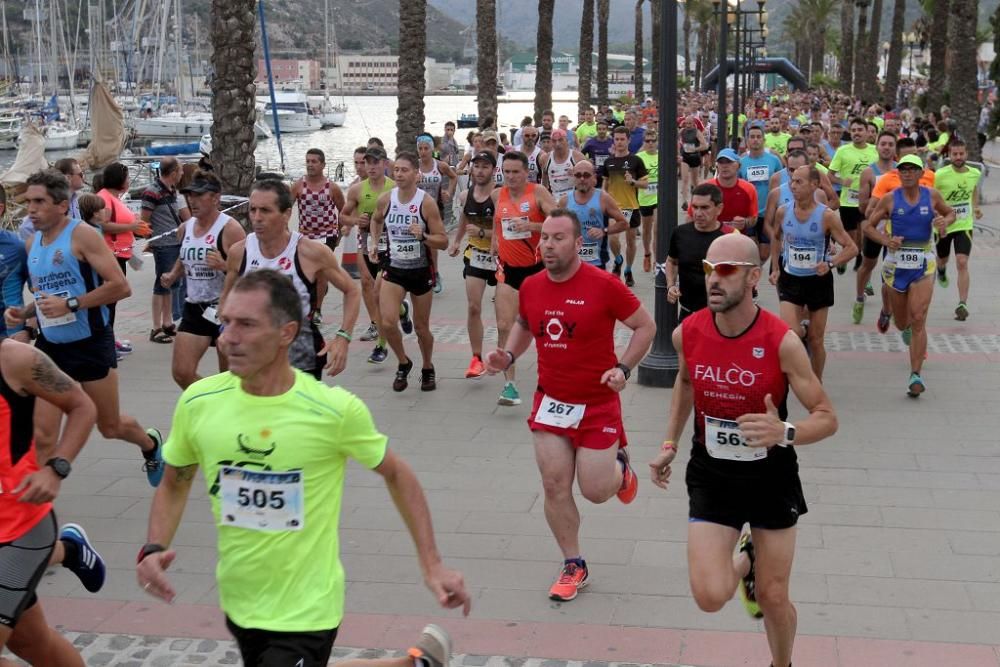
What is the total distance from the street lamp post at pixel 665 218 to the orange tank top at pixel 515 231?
1145mm

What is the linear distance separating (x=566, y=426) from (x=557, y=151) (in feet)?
35.5

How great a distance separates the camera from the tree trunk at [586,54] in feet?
133

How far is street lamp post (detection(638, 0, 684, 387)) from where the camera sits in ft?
34.2

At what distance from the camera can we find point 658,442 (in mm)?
8859

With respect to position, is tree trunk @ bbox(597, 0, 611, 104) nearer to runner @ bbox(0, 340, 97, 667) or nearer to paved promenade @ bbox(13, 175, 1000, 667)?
paved promenade @ bbox(13, 175, 1000, 667)

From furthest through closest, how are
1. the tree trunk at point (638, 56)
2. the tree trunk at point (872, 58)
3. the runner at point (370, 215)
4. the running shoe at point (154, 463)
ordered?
1. the tree trunk at point (638, 56)
2. the tree trunk at point (872, 58)
3. the runner at point (370, 215)
4. the running shoe at point (154, 463)

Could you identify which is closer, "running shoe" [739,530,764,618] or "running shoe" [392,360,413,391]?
"running shoe" [739,530,764,618]

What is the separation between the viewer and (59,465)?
14.5 feet

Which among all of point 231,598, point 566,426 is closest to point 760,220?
point 566,426

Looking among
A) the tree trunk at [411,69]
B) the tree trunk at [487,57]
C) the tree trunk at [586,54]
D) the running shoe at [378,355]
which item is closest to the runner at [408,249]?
the running shoe at [378,355]

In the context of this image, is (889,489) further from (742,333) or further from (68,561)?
(68,561)

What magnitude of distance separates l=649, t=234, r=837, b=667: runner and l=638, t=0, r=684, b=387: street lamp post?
5434mm

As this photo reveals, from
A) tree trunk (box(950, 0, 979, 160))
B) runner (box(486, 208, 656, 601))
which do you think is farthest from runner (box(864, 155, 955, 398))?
tree trunk (box(950, 0, 979, 160))

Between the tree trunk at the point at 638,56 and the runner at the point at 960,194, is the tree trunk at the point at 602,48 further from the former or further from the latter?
Result: the runner at the point at 960,194
